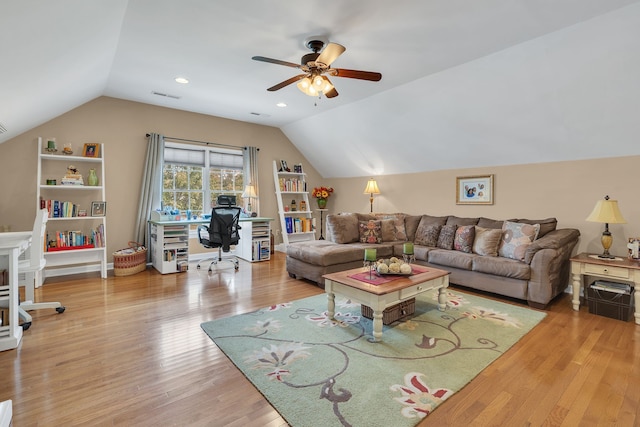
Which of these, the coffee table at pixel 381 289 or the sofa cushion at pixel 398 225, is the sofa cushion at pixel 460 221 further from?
the coffee table at pixel 381 289

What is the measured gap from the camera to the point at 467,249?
418 cm

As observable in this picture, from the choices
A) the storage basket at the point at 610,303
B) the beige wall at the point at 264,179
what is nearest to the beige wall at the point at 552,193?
the beige wall at the point at 264,179

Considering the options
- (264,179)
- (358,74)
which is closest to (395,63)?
(358,74)

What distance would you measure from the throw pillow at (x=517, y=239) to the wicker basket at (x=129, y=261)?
5.12m

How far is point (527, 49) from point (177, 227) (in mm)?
4947

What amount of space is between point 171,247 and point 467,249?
4291 mm

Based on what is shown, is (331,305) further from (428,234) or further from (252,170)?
(252,170)

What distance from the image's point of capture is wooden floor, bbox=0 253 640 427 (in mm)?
1706

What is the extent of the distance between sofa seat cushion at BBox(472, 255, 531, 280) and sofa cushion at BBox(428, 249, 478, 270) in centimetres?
9

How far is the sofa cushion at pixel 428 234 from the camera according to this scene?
4711 mm

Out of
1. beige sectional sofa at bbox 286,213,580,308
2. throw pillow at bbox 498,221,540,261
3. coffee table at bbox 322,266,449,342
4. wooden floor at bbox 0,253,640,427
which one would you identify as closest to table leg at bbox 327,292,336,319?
coffee table at bbox 322,266,449,342

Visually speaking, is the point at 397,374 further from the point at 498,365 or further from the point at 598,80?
the point at 598,80

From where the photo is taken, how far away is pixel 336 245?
4.58 meters

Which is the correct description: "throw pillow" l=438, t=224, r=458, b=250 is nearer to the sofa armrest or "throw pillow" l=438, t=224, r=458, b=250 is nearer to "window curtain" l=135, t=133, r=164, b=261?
the sofa armrest
